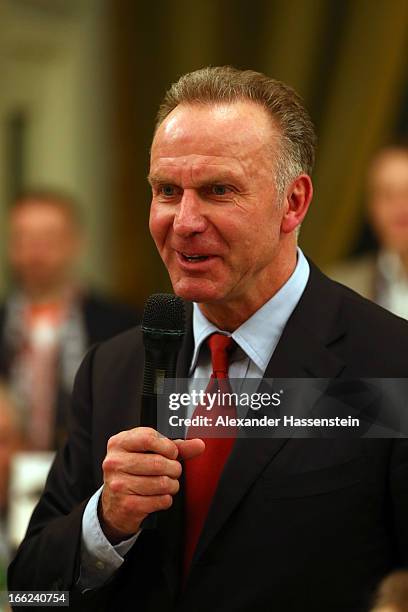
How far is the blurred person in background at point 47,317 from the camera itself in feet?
13.0

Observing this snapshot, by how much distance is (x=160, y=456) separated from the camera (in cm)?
148

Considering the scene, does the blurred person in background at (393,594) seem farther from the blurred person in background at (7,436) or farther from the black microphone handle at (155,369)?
the blurred person in background at (7,436)

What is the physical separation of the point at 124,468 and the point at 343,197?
3.58 metres

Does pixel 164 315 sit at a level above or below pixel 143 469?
above

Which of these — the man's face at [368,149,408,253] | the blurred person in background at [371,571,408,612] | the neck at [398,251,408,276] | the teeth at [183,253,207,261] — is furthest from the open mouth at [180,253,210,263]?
the man's face at [368,149,408,253]

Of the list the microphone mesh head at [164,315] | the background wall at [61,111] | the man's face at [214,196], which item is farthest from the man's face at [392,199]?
the microphone mesh head at [164,315]

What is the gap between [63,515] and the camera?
1796 mm

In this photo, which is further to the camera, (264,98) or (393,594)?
(264,98)

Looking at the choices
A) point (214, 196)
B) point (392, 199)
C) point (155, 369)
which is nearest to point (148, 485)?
point (155, 369)

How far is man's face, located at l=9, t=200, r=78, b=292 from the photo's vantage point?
4.14 metres

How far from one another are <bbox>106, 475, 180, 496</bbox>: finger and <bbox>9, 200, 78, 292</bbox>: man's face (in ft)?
8.76

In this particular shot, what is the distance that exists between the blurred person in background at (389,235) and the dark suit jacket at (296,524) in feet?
5.76

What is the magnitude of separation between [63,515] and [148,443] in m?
0.39

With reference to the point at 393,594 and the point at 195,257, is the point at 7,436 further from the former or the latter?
the point at 393,594
